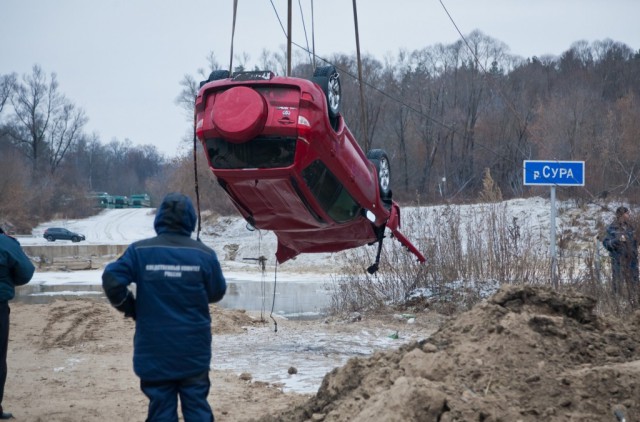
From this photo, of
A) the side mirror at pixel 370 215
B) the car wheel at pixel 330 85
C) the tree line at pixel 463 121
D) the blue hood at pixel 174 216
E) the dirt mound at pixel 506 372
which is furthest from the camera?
the tree line at pixel 463 121

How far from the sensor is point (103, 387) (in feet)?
32.8

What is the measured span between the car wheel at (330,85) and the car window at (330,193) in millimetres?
708

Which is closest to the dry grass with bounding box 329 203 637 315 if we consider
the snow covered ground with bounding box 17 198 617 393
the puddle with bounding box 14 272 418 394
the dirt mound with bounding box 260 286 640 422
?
the snow covered ground with bounding box 17 198 617 393

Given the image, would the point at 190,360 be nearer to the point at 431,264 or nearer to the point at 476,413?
the point at 476,413

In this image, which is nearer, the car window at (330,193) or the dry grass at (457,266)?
the car window at (330,193)

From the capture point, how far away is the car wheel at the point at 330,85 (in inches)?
406

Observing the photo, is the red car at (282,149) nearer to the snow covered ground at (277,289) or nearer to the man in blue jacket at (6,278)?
the snow covered ground at (277,289)

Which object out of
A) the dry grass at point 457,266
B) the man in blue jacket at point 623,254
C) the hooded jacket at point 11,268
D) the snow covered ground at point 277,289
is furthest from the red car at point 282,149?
the dry grass at point 457,266

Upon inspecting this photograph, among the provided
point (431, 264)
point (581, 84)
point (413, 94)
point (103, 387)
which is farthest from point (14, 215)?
point (103, 387)

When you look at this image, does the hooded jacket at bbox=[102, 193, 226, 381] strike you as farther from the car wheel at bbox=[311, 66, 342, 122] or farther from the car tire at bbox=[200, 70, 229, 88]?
the car tire at bbox=[200, 70, 229, 88]

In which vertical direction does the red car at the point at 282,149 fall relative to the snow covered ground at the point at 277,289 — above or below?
above

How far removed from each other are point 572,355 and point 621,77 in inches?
2800

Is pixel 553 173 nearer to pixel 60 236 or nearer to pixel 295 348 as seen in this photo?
pixel 295 348

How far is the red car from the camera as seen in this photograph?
32.0ft
